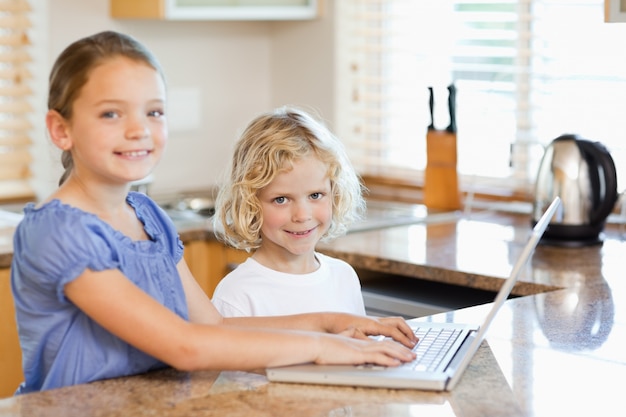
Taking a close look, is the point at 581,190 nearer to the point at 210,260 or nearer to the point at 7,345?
the point at 210,260

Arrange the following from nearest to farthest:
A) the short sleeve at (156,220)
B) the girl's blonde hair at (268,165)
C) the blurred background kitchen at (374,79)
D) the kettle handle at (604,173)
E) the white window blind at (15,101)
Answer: the short sleeve at (156,220)
the girl's blonde hair at (268,165)
the kettle handle at (604,173)
the blurred background kitchen at (374,79)
the white window blind at (15,101)

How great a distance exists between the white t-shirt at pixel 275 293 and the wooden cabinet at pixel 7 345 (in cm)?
78

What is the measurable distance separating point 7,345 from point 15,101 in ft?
3.24

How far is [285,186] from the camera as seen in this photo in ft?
5.97

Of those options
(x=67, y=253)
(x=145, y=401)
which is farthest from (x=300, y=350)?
(x=67, y=253)

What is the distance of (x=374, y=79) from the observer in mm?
3516

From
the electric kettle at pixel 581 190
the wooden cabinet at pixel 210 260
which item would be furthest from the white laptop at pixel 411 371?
the wooden cabinet at pixel 210 260

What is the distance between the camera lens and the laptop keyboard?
4.79ft

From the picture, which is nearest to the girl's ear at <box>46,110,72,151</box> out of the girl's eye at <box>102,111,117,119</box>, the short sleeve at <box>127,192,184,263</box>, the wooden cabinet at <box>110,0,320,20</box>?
the girl's eye at <box>102,111,117,119</box>

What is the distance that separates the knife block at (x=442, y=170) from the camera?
3.13 m

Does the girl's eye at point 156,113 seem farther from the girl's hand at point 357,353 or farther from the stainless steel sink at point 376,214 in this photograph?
the stainless steel sink at point 376,214

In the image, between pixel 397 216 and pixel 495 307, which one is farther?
pixel 397 216

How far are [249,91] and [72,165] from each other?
2.24 m

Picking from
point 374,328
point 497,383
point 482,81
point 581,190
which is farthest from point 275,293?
point 482,81
